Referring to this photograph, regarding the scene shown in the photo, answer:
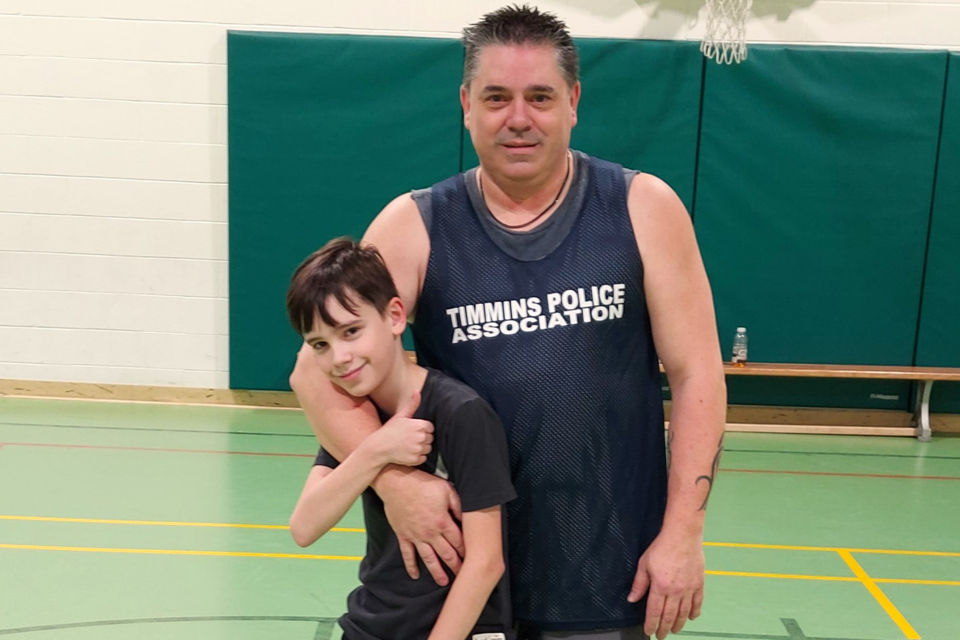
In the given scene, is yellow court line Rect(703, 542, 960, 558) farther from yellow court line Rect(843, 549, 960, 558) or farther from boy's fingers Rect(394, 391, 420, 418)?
boy's fingers Rect(394, 391, 420, 418)

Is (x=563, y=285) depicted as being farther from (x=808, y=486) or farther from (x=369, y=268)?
(x=808, y=486)

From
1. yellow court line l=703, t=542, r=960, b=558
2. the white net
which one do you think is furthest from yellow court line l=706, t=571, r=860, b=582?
the white net

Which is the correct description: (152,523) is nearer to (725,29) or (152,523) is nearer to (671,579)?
(671,579)

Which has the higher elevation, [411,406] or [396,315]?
[396,315]

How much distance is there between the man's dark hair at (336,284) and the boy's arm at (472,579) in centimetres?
40

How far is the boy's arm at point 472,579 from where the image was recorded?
1.63 meters

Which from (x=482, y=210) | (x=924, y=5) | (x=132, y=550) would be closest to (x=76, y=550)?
(x=132, y=550)

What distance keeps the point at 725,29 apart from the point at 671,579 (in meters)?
4.96

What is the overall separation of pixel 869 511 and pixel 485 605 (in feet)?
12.3

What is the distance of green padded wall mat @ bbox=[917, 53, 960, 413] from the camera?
20.1 ft

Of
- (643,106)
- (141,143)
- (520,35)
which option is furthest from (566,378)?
(141,143)

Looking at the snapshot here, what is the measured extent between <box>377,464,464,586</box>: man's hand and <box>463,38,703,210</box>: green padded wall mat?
15.3 feet

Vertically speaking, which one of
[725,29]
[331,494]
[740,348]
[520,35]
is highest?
[725,29]

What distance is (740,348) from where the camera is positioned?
627 cm
